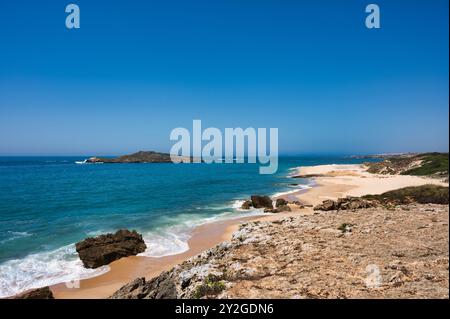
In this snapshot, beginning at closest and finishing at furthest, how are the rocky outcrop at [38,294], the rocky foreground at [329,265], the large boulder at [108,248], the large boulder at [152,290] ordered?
the rocky foreground at [329,265] < the large boulder at [152,290] < the rocky outcrop at [38,294] < the large boulder at [108,248]

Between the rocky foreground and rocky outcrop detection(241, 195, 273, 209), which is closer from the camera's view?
the rocky foreground

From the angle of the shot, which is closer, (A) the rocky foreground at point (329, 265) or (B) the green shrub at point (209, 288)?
(A) the rocky foreground at point (329, 265)

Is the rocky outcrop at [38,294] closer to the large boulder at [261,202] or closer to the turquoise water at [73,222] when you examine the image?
the turquoise water at [73,222]

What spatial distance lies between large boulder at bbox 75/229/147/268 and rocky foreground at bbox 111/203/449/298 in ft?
25.8

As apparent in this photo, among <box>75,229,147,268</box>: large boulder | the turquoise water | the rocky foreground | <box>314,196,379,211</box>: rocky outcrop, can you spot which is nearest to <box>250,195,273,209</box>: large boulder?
the turquoise water

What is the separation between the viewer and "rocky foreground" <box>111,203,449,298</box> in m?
7.59

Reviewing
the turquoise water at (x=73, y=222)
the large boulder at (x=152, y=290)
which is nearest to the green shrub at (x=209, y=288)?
the large boulder at (x=152, y=290)

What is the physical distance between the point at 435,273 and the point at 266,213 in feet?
81.8

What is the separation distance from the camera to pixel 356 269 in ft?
28.8

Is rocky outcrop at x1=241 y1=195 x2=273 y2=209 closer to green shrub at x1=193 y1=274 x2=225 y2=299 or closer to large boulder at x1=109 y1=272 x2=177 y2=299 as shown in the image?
large boulder at x1=109 y1=272 x2=177 y2=299

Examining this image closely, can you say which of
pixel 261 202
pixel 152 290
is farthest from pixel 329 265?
pixel 261 202

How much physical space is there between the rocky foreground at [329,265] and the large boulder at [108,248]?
7866 millimetres

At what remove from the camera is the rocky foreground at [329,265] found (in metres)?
7.59
